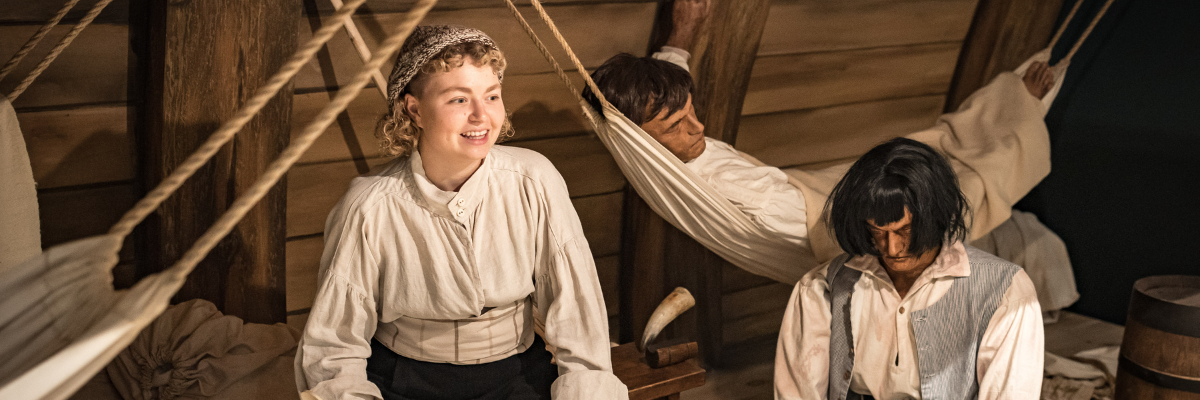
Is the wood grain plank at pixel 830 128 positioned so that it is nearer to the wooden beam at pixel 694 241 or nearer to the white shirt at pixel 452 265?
the wooden beam at pixel 694 241

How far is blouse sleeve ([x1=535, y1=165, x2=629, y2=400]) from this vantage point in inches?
59.9

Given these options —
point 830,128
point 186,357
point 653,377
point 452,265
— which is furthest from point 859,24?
point 186,357

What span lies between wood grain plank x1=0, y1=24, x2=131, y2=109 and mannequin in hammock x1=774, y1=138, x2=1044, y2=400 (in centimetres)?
152

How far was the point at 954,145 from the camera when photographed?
2.50 metres

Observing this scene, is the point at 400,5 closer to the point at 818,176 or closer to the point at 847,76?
the point at 818,176

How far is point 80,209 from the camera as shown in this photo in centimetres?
188

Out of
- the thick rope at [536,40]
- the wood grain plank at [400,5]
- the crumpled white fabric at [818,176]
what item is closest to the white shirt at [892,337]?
the crumpled white fabric at [818,176]

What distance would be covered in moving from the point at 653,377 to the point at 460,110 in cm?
82

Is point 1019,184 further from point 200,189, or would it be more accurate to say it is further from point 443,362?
point 200,189

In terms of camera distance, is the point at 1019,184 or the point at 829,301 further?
the point at 1019,184

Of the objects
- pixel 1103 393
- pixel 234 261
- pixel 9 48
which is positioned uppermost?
pixel 9 48

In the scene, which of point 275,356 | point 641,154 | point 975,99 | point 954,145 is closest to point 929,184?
point 641,154

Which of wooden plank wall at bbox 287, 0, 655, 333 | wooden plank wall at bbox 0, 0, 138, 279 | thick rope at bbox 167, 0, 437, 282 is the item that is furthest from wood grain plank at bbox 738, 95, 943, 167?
thick rope at bbox 167, 0, 437, 282

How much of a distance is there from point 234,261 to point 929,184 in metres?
1.56
